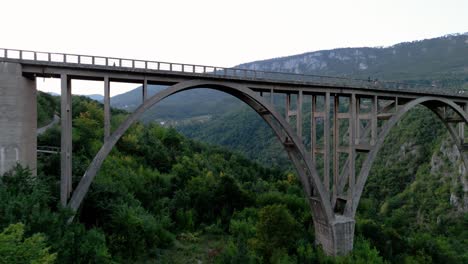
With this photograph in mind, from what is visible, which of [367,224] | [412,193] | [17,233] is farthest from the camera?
[412,193]

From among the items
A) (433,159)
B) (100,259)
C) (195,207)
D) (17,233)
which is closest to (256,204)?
(195,207)

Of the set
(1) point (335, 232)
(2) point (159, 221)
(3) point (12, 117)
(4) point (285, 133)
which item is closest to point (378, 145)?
→ (1) point (335, 232)

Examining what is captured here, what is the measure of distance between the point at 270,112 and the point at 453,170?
141ft

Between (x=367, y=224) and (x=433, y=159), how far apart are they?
38417 mm

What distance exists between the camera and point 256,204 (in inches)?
960

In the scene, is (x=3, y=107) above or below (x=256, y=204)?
above

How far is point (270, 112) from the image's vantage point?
15227 mm

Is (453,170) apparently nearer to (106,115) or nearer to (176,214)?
(176,214)

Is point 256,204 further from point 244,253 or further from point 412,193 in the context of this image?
point 412,193

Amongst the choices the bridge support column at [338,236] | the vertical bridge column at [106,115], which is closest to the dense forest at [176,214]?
the bridge support column at [338,236]

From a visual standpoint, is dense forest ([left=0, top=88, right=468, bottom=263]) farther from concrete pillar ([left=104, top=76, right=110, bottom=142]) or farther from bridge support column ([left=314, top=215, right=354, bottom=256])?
concrete pillar ([left=104, top=76, right=110, bottom=142])

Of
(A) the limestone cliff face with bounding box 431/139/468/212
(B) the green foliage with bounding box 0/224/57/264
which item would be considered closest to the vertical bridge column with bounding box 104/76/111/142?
(B) the green foliage with bounding box 0/224/57/264

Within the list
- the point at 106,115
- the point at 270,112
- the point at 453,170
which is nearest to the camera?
the point at 106,115

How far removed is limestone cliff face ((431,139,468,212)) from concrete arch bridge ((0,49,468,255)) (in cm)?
2422
